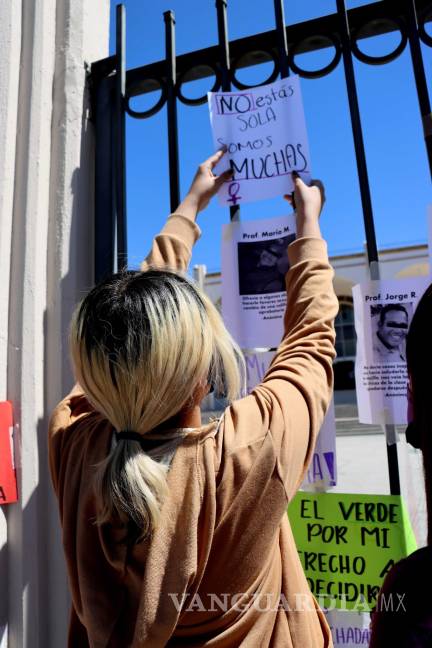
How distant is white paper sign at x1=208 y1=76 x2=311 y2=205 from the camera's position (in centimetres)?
157

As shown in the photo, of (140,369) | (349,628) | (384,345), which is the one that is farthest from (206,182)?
(349,628)

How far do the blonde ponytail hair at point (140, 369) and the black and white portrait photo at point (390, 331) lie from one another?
650 mm

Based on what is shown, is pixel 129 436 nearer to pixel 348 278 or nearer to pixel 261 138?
pixel 261 138

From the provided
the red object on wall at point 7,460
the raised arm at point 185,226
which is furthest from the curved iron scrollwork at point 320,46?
the red object on wall at point 7,460

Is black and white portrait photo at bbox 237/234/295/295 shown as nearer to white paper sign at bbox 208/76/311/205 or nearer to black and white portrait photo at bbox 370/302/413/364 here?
white paper sign at bbox 208/76/311/205

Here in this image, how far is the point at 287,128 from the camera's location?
159 cm

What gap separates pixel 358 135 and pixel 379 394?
0.78m

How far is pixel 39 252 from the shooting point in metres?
1.76

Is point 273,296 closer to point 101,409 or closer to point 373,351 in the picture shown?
point 373,351

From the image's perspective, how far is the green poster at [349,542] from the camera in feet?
4.63

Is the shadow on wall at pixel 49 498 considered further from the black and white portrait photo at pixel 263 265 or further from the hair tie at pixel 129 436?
the hair tie at pixel 129 436

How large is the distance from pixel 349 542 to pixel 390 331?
61 cm

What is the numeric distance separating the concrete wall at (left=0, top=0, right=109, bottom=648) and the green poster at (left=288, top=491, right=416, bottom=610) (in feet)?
2.69

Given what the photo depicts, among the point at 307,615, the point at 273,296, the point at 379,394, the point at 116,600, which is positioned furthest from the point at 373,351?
the point at 116,600
